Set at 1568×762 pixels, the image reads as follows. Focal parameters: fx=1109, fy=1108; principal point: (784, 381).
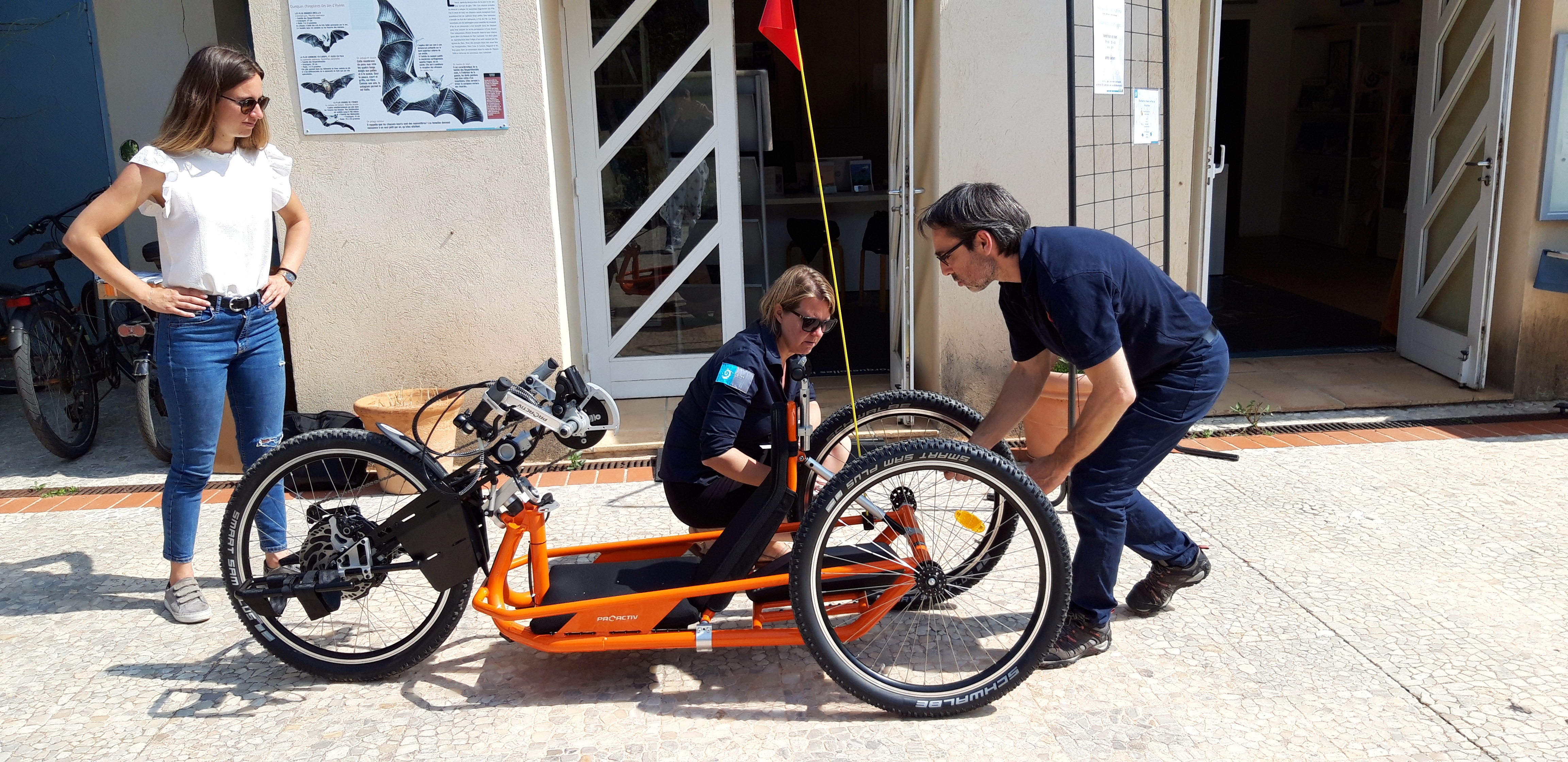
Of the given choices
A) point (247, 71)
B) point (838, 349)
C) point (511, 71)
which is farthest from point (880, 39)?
point (247, 71)

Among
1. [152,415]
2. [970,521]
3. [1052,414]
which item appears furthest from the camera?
[152,415]

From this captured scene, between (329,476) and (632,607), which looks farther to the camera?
(329,476)

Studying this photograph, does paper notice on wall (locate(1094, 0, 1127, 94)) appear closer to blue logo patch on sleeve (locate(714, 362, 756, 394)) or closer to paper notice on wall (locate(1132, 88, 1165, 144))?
paper notice on wall (locate(1132, 88, 1165, 144))

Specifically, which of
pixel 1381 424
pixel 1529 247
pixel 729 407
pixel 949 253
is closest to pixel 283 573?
pixel 729 407

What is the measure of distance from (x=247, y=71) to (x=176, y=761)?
2035 millimetres

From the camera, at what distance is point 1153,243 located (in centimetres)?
554

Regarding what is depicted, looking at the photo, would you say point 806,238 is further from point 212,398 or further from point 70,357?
point 212,398

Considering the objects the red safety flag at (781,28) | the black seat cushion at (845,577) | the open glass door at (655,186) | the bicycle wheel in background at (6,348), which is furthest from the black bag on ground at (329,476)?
the bicycle wheel in background at (6,348)

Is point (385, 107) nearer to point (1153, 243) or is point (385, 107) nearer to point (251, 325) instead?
point (251, 325)

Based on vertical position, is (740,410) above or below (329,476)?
above

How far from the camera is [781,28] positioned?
349cm

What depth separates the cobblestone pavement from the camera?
Answer: 2934mm

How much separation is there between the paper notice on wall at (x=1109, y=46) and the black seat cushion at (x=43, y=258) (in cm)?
501

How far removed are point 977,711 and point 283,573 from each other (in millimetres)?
2034
